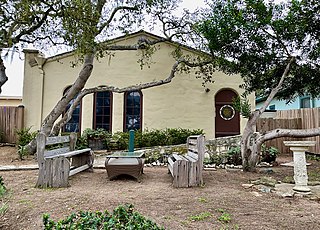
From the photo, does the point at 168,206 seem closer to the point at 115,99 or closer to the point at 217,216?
the point at 217,216

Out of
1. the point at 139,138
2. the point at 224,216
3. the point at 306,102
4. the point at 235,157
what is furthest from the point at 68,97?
the point at 306,102

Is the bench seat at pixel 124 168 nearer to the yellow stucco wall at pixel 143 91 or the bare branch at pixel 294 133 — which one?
the bare branch at pixel 294 133

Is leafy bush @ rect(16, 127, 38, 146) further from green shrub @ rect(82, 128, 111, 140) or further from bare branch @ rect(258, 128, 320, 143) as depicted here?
bare branch @ rect(258, 128, 320, 143)

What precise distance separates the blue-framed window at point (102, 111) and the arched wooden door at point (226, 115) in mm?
5336

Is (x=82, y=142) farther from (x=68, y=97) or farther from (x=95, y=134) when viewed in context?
(x=68, y=97)

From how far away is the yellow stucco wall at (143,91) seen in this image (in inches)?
506

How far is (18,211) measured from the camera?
3775 millimetres

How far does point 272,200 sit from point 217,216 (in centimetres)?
145

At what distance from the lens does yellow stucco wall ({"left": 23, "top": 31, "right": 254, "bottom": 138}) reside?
12.9 m

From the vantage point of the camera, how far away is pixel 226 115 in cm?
1323

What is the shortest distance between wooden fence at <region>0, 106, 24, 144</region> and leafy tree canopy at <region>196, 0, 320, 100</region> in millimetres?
9574

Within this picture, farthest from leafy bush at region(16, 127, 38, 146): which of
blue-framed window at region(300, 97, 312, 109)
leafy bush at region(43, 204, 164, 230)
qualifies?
blue-framed window at region(300, 97, 312, 109)

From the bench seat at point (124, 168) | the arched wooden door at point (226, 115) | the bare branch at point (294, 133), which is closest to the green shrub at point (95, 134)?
the arched wooden door at point (226, 115)

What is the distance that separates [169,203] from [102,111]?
9.48m
